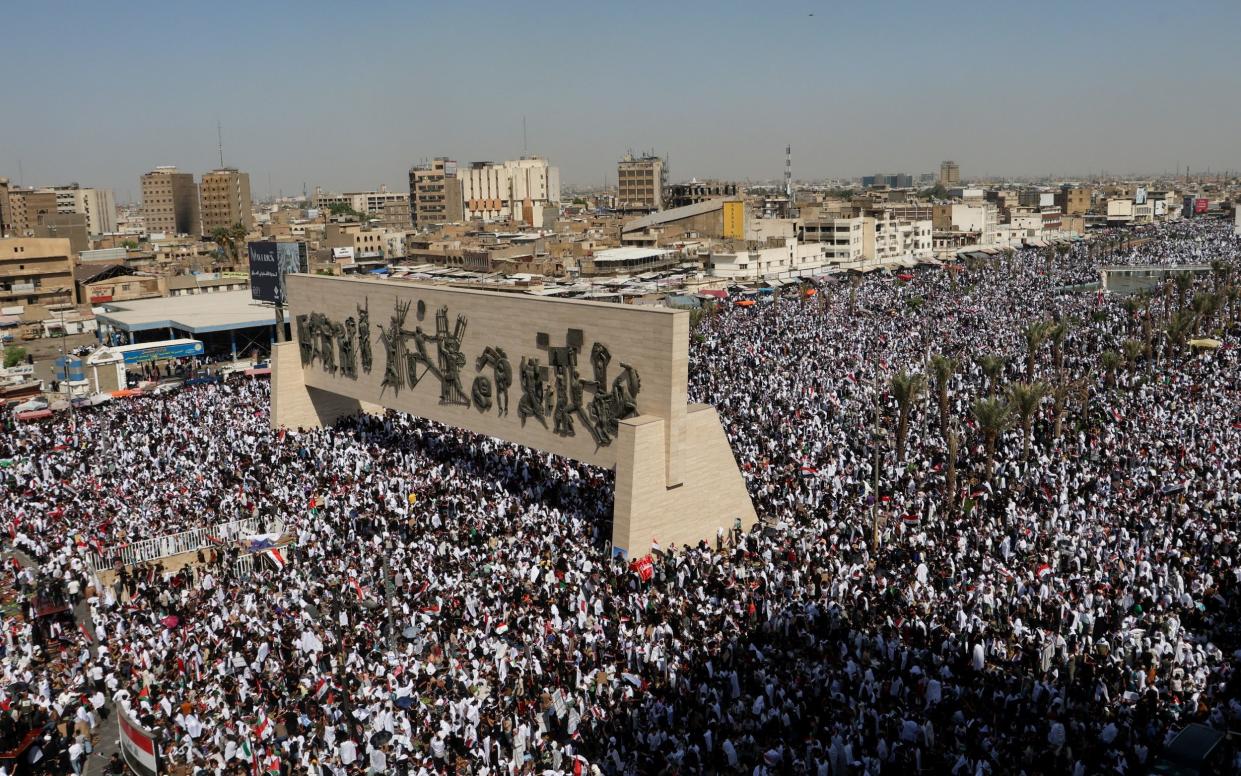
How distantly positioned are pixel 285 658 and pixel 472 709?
4.24 meters

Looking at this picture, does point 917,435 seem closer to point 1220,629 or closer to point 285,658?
point 1220,629

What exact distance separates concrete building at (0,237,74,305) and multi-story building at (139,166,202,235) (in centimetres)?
10333

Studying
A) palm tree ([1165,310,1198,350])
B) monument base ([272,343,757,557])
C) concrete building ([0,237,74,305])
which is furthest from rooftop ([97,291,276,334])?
palm tree ([1165,310,1198,350])

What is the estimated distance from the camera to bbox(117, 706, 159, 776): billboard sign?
536 inches

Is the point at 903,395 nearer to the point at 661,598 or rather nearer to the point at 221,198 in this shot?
the point at 661,598

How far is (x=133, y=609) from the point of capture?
755 inches

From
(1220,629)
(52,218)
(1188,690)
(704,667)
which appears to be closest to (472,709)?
(704,667)

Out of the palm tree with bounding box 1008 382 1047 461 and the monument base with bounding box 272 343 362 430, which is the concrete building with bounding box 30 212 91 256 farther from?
the palm tree with bounding box 1008 382 1047 461

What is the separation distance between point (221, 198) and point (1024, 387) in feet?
460

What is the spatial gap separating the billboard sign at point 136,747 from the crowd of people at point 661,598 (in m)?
0.47

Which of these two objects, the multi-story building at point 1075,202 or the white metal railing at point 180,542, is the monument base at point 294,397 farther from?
the multi-story building at point 1075,202

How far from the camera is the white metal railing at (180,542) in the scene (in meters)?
21.6

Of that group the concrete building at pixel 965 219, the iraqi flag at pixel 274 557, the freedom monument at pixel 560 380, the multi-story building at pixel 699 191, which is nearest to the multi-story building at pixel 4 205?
the multi-story building at pixel 699 191

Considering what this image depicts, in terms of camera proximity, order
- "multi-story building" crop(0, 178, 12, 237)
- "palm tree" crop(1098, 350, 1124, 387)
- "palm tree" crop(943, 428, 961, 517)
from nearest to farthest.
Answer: "palm tree" crop(943, 428, 961, 517), "palm tree" crop(1098, 350, 1124, 387), "multi-story building" crop(0, 178, 12, 237)
